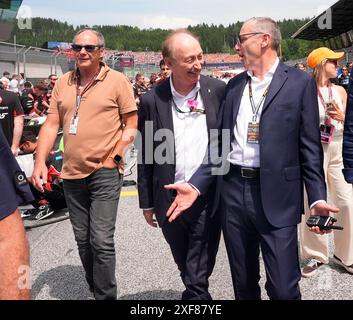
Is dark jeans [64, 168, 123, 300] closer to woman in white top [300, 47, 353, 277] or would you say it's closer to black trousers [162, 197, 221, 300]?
black trousers [162, 197, 221, 300]

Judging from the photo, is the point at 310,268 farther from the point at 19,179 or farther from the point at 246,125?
the point at 19,179

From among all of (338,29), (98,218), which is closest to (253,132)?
(98,218)

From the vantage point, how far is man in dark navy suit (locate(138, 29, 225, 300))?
9.12ft

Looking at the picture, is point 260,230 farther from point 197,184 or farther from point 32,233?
point 32,233

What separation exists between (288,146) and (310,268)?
6.16 ft

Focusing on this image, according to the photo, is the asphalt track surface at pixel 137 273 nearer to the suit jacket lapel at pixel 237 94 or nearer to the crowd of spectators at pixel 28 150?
the crowd of spectators at pixel 28 150

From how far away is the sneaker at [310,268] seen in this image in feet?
12.6

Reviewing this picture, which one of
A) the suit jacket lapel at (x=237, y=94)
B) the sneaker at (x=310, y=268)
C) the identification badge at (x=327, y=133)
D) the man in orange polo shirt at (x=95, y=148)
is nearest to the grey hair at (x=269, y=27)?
the suit jacket lapel at (x=237, y=94)

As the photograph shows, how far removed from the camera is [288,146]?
7.90 feet

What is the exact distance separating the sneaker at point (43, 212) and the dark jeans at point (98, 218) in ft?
8.72

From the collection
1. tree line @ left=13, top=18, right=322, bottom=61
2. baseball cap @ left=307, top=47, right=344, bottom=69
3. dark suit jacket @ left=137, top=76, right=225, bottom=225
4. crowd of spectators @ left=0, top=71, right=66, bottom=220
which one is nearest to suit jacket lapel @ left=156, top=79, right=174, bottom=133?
dark suit jacket @ left=137, top=76, right=225, bottom=225

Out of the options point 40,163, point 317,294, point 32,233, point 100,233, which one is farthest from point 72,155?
point 32,233

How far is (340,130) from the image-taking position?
3.92m

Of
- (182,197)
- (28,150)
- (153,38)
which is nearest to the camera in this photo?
(182,197)
